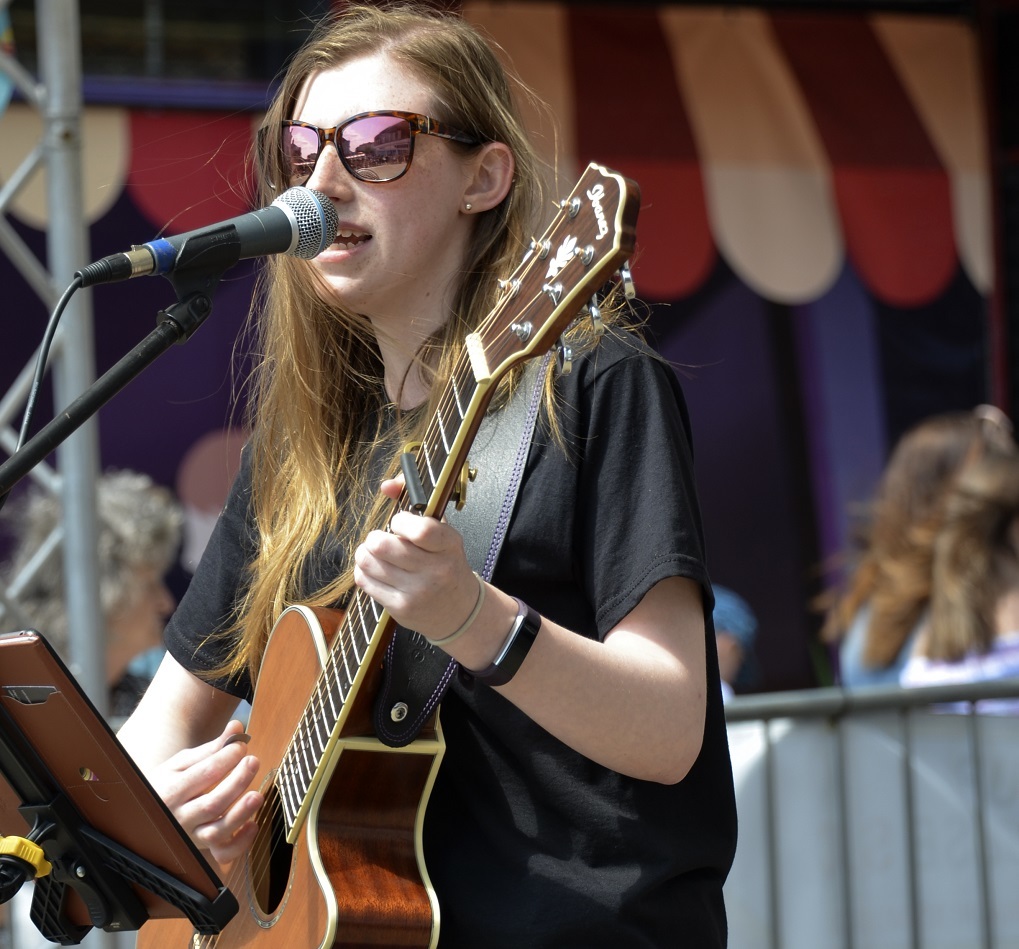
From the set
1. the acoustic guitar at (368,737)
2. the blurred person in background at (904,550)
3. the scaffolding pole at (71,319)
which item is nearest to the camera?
the acoustic guitar at (368,737)

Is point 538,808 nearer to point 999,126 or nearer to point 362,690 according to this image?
point 362,690

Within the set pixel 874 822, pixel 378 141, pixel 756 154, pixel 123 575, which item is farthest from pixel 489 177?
pixel 756 154

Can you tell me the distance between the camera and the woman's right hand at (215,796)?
1.89 m

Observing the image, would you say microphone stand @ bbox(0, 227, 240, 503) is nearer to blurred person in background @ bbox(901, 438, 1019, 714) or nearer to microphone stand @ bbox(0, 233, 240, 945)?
microphone stand @ bbox(0, 233, 240, 945)

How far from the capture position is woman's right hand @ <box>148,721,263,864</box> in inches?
74.5

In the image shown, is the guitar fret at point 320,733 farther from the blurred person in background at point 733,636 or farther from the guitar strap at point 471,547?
the blurred person in background at point 733,636

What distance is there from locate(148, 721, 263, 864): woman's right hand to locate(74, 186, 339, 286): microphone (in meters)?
0.65

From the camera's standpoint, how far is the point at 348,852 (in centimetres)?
176

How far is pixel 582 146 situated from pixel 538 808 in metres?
4.10

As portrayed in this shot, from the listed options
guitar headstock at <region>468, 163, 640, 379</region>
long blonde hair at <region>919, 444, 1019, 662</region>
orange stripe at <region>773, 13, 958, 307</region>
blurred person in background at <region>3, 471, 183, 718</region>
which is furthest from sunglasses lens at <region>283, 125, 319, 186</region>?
orange stripe at <region>773, 13, 958, 307</region>

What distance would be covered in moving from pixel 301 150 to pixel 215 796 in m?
0.86

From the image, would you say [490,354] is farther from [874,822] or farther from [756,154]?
[756,154]

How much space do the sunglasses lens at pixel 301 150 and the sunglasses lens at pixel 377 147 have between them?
0.20 feet

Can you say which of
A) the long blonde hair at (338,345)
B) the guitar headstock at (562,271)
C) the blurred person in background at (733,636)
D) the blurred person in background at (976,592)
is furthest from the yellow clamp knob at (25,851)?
the blurred person in background at (733,636)
